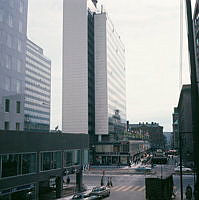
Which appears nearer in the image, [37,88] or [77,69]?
[77,69]

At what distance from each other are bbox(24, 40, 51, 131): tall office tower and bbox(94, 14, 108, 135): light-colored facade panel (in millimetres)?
37739

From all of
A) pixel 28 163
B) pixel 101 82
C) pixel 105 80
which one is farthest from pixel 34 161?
pixel 105 80

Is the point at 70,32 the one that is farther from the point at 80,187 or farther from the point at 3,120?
the point at 3,120

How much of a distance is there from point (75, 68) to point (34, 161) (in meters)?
75.0

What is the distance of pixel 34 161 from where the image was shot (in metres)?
31.3

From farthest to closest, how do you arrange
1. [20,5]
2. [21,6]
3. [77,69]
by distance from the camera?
1. [77,69]
2. [21,6]
3. [20,5]

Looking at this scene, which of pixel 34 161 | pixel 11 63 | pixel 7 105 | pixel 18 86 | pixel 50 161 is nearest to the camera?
pixel 7 105

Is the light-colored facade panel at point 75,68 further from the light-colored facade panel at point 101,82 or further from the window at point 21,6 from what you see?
the window at point 21,6

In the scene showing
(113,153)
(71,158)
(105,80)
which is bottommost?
(113,153)

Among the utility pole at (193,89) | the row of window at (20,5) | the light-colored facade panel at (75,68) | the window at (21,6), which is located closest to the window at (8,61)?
the row of window at (20,5)

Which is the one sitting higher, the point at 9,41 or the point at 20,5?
the point at 20,5

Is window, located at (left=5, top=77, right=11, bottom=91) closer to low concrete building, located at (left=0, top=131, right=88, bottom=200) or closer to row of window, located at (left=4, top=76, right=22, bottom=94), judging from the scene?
row of window, located at (left=4, top=76, right=22, bottom=94)

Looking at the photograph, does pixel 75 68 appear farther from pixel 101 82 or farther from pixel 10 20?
pixel 10 20

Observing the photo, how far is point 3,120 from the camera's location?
28.6m
